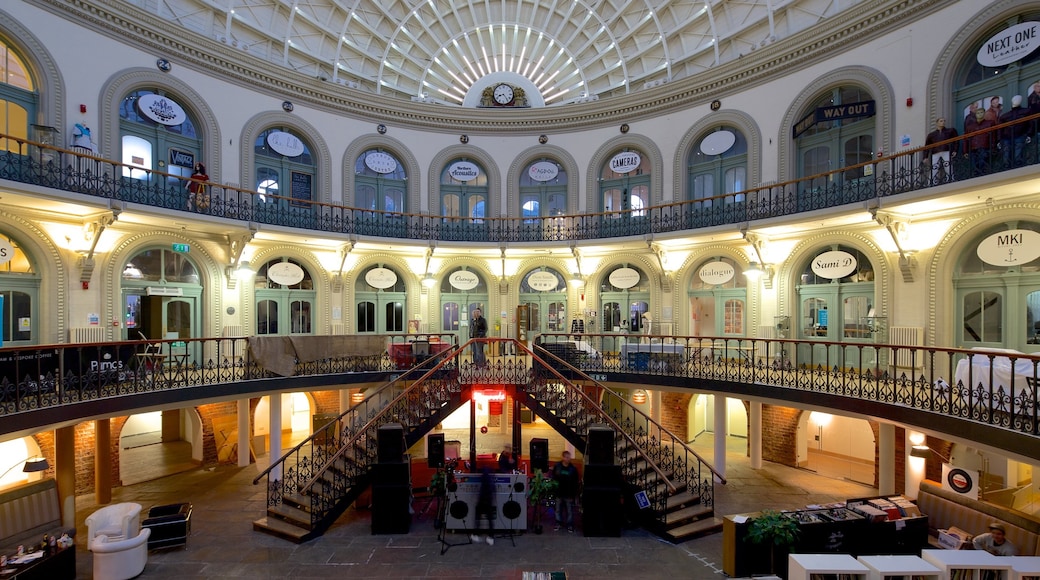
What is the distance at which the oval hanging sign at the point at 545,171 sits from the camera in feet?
58.3

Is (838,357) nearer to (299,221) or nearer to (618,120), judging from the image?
(618,120)

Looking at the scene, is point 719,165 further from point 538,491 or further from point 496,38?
point 538,491

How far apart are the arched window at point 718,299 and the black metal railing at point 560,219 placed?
4.85 ft

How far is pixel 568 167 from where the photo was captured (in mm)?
17500

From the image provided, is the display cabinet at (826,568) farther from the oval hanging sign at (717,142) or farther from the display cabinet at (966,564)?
the oval hanging sign at (717,142)

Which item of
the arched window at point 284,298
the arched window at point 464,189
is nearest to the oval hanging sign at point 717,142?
the arched window at point 464,189

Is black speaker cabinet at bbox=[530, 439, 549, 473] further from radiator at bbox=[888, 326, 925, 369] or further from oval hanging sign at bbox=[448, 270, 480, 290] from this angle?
radiator at bbox=[888, 326, 925, 369]

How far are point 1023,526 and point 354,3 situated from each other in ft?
68.4

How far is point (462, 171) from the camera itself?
17703 millimetres

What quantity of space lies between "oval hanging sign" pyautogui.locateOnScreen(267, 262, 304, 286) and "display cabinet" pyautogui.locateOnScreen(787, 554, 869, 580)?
1410 cm

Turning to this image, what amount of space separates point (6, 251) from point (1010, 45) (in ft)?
68.0

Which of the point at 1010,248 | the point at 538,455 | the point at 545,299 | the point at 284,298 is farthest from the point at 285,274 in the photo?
the point at 1010,248

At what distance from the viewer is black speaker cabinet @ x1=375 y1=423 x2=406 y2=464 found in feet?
30.3

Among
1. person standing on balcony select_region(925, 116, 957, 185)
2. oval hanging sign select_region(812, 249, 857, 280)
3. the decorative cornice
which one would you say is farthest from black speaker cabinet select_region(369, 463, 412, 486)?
the decorative cornice
